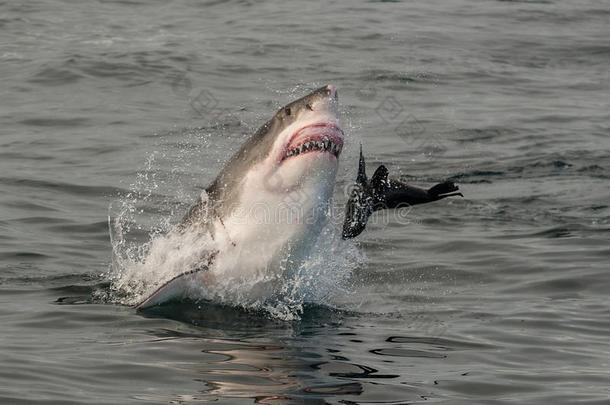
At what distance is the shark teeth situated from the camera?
27.5 ft

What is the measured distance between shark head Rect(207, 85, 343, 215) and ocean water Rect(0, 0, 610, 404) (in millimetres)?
1138

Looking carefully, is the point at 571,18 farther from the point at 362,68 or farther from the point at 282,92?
the point at 282,92

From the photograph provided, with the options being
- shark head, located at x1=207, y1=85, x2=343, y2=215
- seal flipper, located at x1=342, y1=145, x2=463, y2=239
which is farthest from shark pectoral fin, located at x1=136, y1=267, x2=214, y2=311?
seal flipper, located at x1=342, y1=145, x2=463, y2=239

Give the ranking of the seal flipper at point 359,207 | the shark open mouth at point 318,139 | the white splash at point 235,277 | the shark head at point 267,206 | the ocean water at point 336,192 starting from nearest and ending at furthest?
the ocean water at point 336,192 < the shark open mouth at point 318,139 < the shark head at point 267,206 < the seal flipper at point 359,207 < the white splash at point 235,277

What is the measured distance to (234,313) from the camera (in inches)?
370

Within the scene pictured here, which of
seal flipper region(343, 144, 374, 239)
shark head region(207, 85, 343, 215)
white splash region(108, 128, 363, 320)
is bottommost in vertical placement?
white splash region(108, 128, 363, 320)

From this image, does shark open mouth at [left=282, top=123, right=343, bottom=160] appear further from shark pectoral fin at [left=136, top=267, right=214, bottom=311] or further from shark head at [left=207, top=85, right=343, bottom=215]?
shark pectoral fin at [left=136, top=267, right=214, bottom=311]

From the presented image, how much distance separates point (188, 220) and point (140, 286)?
94 centimetres

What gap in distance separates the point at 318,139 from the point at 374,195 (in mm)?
1095

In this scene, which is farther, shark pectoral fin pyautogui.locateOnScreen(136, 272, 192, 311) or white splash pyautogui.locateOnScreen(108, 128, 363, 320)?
white splash pyautogui.locateOnScreen(108, 128, 363, 320)

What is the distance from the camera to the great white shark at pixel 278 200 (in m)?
8.46

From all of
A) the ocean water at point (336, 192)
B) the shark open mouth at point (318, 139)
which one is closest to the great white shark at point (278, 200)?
the shark open mouth at point (318, 139)

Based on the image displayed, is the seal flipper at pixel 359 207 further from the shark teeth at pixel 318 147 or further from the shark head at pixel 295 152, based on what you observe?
the shark teeth at pixel 318 147

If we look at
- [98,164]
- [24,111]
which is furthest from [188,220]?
[24,111]
